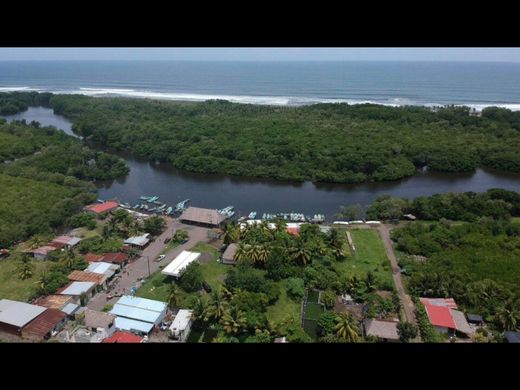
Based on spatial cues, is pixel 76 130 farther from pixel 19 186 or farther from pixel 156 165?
pixel 19 186

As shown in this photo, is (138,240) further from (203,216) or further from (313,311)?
(313,311)

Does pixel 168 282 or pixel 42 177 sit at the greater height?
pixel 42 177

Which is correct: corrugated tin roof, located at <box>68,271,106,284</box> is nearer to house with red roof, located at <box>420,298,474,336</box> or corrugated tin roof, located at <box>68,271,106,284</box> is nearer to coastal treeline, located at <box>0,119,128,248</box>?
coastal treeline, located at <box>0,119,128,248</box>

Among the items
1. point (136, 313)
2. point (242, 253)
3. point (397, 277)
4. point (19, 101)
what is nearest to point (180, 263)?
point (242, 253)

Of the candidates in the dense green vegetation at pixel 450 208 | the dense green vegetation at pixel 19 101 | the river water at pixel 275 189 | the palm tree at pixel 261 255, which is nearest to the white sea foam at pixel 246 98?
the dense green vegetation at pixel 19 101

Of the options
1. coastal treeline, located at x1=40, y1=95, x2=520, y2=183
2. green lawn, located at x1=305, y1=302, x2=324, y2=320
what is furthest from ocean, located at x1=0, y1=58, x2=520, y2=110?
green lawn, located at x1=305, y1=302, x2=324, y2=320
